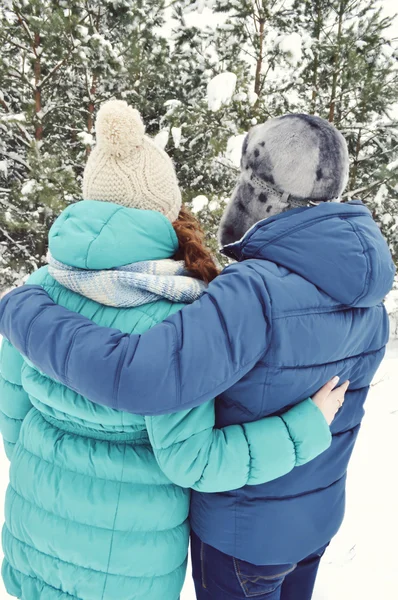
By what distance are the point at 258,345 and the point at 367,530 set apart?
103 inches

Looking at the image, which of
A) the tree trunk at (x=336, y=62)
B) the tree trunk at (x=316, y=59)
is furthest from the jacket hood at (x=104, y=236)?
the tree trunk at (x=316, y=59)

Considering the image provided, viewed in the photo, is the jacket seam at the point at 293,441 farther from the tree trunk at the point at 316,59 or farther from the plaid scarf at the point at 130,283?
the tree trunk at the point at 316,59

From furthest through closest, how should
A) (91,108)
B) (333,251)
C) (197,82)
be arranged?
(91,108), (197,82), (333,251)

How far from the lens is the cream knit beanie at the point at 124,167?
4.29 ft

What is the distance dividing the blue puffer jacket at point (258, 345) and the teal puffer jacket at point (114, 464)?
0.30 feet

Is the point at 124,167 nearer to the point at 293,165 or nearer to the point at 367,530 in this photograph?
the point at 293,165

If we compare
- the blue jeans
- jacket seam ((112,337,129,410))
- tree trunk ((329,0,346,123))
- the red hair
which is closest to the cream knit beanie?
the red hair

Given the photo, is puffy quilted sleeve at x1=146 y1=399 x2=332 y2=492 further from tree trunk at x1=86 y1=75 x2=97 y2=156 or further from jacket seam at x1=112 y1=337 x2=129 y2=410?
tree trunk at x1=86 y1=75 x2=97 y2=156

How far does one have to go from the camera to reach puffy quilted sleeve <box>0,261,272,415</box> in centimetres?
105

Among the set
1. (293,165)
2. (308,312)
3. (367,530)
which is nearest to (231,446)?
(308,312)

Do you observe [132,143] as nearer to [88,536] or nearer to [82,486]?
[82,486]

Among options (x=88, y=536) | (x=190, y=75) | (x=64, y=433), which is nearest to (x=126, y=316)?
(x=64, y=433)

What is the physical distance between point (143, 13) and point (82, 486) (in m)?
9.71

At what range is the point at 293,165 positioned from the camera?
1.30 meters
